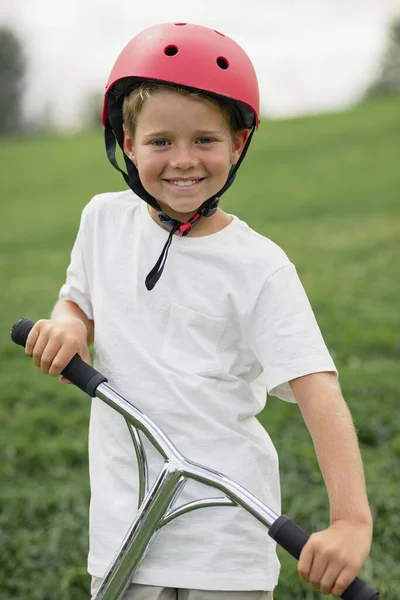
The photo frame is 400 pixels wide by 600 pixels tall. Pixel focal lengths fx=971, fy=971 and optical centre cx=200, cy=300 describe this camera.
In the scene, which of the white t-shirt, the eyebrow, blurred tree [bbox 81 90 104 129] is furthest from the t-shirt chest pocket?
blurred tree [bbox 81 90 104 129]

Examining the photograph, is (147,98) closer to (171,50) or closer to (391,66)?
(171,50)

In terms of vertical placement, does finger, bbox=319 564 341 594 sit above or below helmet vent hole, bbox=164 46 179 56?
below

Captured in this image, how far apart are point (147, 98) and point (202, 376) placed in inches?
30.5

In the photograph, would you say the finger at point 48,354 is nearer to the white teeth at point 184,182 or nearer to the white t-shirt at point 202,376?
the white t-shirt at point 202,376

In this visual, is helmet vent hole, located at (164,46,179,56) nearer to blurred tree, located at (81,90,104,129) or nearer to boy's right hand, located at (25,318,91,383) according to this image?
boy's right hand, located at (25,318,91,383)

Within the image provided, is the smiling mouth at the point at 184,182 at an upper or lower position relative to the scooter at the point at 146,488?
upper

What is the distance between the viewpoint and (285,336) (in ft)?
8.19

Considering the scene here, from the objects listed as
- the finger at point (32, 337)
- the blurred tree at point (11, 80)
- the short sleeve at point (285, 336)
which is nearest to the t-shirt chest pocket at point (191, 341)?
the short sleeve at point (285, 336)

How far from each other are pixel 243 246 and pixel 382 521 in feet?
7.77

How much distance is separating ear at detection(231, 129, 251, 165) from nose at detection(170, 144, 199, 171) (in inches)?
10.3

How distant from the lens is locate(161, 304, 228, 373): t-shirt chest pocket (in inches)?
105

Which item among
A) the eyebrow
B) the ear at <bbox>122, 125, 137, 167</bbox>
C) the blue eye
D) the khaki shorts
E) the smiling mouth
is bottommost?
the khaki shorts

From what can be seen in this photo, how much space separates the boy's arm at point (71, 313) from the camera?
9.61ft

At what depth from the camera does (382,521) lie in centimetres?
459
